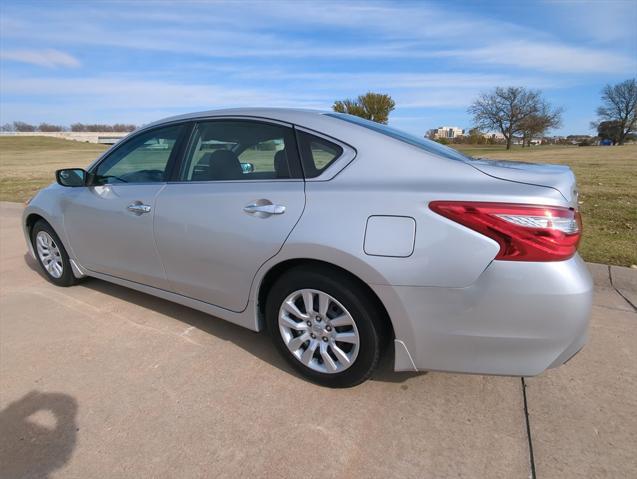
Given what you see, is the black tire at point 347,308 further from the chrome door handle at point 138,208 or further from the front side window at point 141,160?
the front side window at point 141,160

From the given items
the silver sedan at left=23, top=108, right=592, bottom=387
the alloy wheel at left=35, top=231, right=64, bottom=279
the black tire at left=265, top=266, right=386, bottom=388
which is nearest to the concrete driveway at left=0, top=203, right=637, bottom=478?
the black tire at left=265, top=266, right=386, bottom=388

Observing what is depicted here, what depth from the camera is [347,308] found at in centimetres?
236

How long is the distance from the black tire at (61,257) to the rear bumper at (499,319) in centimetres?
323

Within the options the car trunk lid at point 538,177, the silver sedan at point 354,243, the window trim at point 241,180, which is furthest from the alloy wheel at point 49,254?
the car trunk lid at point 538,177

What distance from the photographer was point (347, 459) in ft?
6.84

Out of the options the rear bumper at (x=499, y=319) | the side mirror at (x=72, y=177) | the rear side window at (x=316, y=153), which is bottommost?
the rear bumper at (x=499, y=319)

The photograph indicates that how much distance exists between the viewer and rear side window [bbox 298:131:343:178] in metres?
2.48

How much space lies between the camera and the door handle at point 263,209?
2504 mm

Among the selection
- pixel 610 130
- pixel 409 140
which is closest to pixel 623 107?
pixel 610 130

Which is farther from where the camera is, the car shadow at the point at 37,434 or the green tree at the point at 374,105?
the green tree at the point at 374,105

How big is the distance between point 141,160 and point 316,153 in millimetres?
1680

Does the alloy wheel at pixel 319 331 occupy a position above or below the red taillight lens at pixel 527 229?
below

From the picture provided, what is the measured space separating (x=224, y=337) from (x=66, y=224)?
1.84 meters

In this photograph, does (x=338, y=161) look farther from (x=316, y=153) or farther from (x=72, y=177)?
(x=72, y=177)
